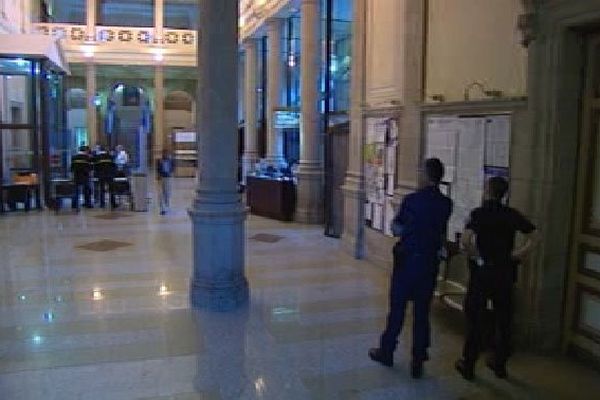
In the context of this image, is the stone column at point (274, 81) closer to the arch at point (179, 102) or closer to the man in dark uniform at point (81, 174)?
the man in dark uniform at point (81, 174)

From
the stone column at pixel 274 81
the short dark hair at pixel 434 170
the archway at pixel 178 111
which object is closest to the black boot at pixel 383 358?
the short dark hair at pixel 434 170

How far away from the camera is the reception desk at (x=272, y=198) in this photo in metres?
12.2

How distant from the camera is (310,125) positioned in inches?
470

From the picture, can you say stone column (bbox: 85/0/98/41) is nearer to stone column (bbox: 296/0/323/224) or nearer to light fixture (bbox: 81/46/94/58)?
light fixture (bbox: 81/46/94/58)

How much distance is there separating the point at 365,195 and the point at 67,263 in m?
4.14

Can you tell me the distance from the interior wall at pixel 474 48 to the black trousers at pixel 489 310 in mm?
1661

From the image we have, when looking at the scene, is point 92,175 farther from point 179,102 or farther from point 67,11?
point 179,102

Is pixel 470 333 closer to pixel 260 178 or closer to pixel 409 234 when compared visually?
pixel 409 234

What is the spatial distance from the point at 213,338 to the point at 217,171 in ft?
5.47

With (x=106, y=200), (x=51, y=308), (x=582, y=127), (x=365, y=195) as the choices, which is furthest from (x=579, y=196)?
(x=106, y=200)

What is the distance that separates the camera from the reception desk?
12.2 meters

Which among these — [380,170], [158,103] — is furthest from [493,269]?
[158,103]

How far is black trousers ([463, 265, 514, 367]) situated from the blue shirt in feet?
1.19

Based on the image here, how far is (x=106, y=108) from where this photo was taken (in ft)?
98.9
